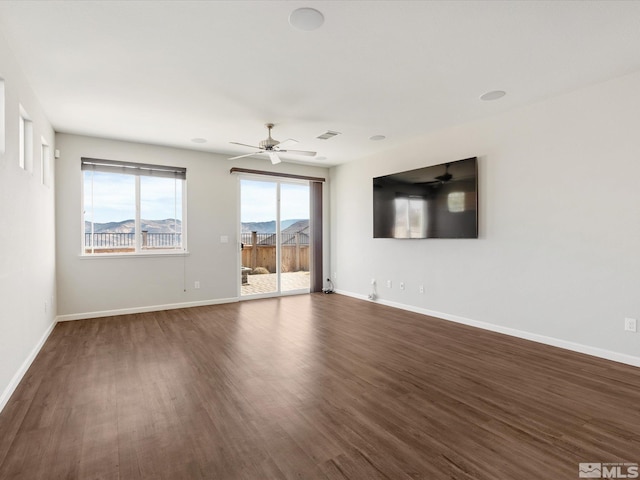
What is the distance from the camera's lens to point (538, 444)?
1942mm

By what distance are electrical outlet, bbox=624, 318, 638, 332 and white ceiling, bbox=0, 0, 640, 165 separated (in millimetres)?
2349

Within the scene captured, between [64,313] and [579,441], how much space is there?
19.7 ft

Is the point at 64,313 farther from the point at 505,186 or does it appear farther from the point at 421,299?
the point at 505,186

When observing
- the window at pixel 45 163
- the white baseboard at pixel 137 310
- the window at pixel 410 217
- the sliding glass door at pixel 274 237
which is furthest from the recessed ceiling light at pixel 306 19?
the white baseboard at pixel 137 310

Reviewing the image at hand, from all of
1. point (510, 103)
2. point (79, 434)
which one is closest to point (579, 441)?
A: point (79, 434)

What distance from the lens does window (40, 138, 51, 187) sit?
13.4 ft

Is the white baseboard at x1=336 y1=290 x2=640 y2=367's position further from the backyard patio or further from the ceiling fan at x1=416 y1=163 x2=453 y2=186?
the backyard patio

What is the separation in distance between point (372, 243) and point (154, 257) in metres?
3.83

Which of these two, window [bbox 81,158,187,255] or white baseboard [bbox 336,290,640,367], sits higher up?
window [bbox 81,158,187,255]

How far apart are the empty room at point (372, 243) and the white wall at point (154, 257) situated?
4 cm

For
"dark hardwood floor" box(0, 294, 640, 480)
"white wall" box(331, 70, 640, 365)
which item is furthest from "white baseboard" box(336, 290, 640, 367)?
"dark hardwood floor" box(0, 294, 640, 480)

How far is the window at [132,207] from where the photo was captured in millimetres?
5098

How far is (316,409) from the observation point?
7.69 ft

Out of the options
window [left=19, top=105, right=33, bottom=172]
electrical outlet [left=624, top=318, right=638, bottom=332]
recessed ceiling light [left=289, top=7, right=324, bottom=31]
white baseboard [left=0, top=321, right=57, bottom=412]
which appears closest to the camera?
recessed ceiling light [left=289, top=7, right=324, bottom=31]
